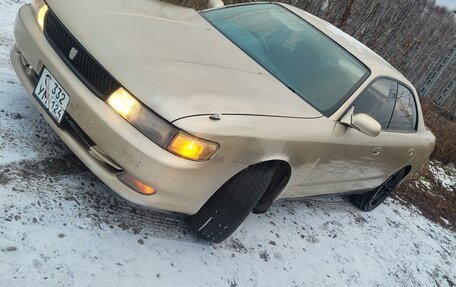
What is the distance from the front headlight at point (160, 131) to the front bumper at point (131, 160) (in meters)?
0.03

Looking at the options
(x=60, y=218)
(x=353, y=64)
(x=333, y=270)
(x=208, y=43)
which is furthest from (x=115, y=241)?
(x=353, y=64)

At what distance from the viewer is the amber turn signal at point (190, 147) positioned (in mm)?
2223

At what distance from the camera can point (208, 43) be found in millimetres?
3119

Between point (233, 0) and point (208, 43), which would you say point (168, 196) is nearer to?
point (208, 43)

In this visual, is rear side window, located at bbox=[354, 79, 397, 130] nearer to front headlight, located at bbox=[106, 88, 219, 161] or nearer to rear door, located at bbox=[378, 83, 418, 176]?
rear door, located at bbox=[378, 83, 418, 176]

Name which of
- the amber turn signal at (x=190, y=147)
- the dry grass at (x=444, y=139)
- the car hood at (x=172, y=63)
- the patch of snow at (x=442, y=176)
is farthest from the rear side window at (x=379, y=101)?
the dry grass at (x=444, y=139)

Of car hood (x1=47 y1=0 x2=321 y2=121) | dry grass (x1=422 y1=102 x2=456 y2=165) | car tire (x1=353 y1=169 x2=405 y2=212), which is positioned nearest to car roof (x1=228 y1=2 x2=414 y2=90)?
car hood (x1=47 y1=0 x2=321 y2=121)

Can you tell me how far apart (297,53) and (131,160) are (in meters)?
1.74

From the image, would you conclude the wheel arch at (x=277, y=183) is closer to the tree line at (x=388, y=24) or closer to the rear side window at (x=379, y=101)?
the rear side window at (x=379, y=101)

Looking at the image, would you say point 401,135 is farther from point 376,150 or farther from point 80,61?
point 80,61

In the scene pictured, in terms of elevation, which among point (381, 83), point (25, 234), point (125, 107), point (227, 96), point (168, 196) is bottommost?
point (25, 234)

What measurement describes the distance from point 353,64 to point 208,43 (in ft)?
3.94

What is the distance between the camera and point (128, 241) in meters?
2.60

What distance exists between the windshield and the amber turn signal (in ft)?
3.40
